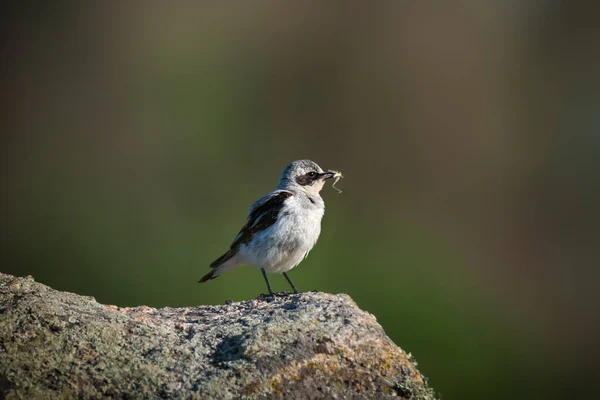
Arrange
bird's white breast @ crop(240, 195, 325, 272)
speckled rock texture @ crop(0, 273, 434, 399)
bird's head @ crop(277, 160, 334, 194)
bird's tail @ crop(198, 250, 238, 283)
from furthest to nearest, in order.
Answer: bird's head @ crop(277, 160, 334, 194) → bird's tail @ crop(198, 250, 238, 283) → bird's white breast @ crop(240, 195, 325, 272) → speckled rock texture @ crop(0, 273, 434, 399)

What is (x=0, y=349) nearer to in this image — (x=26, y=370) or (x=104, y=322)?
(x=26, y=370)

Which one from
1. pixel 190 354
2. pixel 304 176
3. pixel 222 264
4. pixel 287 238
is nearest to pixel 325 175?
pixel 304 176

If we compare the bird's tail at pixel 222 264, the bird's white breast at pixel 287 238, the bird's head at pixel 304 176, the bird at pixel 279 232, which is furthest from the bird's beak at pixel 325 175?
the bird's tail at pixel 222 264

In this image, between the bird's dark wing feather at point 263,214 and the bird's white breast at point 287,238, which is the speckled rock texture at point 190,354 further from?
the bird's dark wing feather at point 263,214

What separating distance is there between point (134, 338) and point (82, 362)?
37 centimetres

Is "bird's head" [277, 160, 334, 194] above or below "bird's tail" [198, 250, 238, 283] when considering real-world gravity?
above

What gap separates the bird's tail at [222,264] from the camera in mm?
7246

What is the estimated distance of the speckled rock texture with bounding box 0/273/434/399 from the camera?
3.38m

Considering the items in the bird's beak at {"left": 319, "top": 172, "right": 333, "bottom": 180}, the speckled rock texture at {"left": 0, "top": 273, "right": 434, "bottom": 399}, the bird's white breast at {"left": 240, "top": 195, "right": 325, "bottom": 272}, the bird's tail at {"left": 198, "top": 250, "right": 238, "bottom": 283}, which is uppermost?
the bird's beak at {"left": 319, "top": 172, "right": 333, "bottom": 180}

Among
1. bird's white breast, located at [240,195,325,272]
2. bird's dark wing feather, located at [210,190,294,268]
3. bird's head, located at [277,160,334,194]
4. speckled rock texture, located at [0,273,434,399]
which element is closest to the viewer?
speckled rock texture, located at [0,273,434,399]

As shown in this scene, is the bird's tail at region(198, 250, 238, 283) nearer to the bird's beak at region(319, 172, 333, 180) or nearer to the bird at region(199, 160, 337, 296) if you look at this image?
the bird at region(199, 160, 337, 296)

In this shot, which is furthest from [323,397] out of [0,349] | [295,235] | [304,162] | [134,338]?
[304,162]

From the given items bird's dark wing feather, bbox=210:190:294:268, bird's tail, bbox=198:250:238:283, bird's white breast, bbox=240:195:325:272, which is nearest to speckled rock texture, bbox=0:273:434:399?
bird's white breast, bbox=240:195:325:272

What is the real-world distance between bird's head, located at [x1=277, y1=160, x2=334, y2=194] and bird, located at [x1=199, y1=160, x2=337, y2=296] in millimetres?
168
